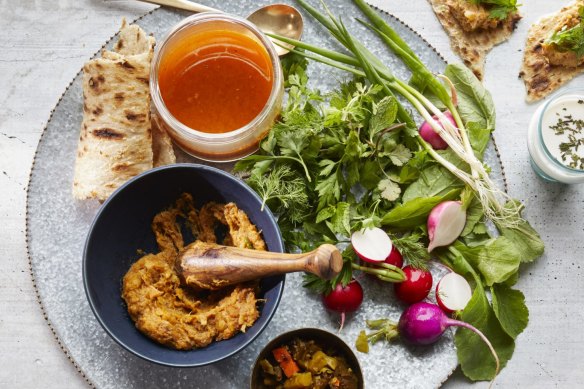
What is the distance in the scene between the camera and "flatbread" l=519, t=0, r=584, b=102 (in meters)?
2.46

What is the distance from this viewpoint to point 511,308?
2252 mm

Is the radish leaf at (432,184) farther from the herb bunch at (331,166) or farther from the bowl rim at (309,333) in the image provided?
the bowl rim at (309,333)

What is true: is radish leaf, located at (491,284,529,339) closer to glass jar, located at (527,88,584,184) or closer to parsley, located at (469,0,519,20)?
glass jar, located at (527,88,584,184)

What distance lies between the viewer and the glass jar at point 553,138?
2.32 metres

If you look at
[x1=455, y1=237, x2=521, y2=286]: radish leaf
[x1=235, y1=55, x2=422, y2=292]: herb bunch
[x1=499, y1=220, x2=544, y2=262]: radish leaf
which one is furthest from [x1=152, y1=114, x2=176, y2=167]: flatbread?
[x1=499, y1=220, x2=544, y2=262]: radish leaf

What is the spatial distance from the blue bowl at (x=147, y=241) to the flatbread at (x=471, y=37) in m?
0.99

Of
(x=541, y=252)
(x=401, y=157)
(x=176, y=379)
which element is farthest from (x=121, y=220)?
(x=541, y=252)

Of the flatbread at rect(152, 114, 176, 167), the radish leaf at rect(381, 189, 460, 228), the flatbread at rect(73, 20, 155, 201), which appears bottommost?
the radish leaf at rect(381, 189, 460, 228)

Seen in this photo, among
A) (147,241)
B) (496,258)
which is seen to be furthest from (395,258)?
(147,241)

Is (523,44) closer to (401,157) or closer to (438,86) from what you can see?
(438,86)

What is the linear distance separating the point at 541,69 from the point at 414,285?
97cm

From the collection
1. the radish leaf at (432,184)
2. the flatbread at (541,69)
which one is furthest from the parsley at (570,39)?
the radish leaf at (432,184)

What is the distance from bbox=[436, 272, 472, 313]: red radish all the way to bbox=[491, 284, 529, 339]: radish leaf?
0.32 feet

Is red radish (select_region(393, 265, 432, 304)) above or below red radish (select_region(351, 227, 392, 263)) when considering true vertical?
below
